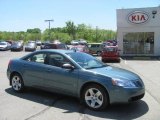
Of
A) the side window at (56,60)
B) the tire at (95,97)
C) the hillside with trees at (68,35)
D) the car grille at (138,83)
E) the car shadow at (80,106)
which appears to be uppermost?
the hillside with trees at (68,35)

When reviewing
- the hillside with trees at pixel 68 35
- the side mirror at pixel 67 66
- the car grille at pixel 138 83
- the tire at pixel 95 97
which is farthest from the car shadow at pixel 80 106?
the hillside with trees at pixel 68 35

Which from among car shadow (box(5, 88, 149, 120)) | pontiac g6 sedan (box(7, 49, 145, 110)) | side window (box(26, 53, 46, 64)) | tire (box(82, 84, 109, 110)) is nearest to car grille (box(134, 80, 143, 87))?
pontiac g6 sedan (box(7, 49, 145, 110))

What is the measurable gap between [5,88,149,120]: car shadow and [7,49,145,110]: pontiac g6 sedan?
0.24m

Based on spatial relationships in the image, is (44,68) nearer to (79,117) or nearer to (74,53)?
(74,53)

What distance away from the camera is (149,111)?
24.7 ft

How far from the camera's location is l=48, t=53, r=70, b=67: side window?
8.32 metres

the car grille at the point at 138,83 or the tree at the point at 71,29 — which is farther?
the tree at the point at 71,29

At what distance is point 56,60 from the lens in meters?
8.52

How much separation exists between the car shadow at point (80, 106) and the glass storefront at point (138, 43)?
2312 centimetres

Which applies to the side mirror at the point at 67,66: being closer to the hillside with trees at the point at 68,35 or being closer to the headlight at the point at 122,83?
the headlight at the point at 122,83

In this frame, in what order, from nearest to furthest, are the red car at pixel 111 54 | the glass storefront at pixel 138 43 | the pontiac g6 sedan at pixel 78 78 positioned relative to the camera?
the pontiac g6 sedan at pixel 78 78 < the red car at pixel 111 54 < the glass storefront at pixel 138 43

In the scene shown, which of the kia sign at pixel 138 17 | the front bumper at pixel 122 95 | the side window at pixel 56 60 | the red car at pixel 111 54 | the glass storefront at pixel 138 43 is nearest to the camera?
the front bumper at pixel 122 95

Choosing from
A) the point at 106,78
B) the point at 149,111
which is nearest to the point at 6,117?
the point at 106,78

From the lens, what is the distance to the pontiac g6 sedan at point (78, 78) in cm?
728
